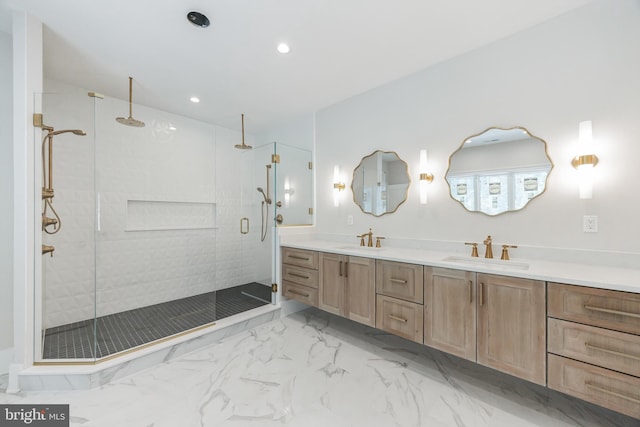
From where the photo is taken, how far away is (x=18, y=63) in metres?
1.83

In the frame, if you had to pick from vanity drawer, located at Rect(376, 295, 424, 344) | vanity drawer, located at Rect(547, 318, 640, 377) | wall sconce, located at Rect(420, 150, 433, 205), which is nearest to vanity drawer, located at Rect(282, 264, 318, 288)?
vanity drawer, located at Rect(376, 295, 424, 344)

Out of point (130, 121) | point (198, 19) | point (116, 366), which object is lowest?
point (116, 366)

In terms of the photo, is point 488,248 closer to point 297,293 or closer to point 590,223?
point 590,223

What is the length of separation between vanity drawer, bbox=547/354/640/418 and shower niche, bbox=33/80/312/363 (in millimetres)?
2572

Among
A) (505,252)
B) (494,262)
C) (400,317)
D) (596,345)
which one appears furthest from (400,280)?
(596,345)

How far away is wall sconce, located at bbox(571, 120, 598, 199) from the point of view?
1.76m

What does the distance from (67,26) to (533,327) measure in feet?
12.1

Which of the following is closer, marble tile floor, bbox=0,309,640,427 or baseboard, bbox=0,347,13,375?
marble tile floor, bbox=0,309,640,427

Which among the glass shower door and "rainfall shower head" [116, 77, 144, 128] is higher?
"rainfall shower head" [116, 77, 144, 128]

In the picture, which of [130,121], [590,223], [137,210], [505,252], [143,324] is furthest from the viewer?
[137,210]

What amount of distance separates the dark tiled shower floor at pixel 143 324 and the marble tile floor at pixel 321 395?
0.31m

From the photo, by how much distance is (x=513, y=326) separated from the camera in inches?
62.7

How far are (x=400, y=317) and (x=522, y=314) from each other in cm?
83

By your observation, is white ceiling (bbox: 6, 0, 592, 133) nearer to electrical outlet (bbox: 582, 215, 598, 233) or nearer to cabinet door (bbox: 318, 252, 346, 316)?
electrical outlet (bbox: 582, 215, 598, 233)
